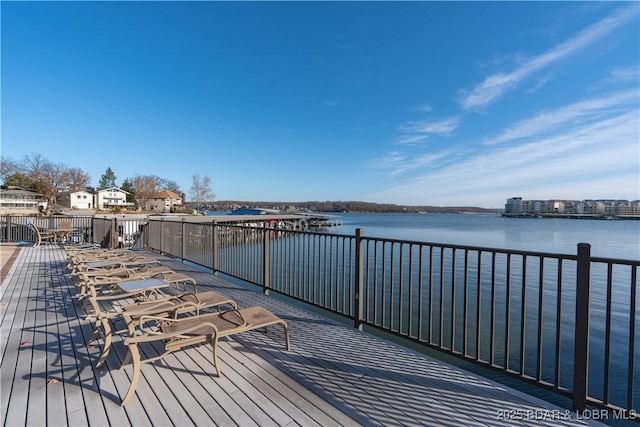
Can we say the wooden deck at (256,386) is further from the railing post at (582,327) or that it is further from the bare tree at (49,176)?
the bare tree at (49,176)

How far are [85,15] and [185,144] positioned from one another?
1964 centimetres

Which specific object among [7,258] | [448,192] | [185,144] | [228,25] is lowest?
[7,258]

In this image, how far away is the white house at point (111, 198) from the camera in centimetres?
5903

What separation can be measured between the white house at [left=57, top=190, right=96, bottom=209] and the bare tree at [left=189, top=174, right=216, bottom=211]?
1787 cm

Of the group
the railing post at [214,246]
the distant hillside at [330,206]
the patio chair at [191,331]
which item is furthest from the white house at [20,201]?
the patio chair at [191,331]

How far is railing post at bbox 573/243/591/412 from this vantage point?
1.92 m

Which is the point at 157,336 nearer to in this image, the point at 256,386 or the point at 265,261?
the point at 256,386

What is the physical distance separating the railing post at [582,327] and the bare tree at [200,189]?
6338cm

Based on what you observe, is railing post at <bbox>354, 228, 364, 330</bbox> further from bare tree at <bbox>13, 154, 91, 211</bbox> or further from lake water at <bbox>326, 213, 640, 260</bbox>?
bare tree at <bbox>13, 154, 91, 211</bbox>

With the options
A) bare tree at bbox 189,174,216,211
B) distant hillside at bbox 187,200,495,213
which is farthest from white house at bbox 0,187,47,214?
distant hillside at bbox 187,200,495,213

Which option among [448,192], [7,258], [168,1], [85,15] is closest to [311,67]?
[168,1]

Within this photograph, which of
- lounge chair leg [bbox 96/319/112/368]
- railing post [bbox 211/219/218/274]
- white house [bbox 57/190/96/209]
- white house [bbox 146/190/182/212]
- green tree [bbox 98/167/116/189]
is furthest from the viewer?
green tree [bbox 98/167/116/189]

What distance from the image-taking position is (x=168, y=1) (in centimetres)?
998

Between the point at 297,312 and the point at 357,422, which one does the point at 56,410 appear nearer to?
the point at 357,422
